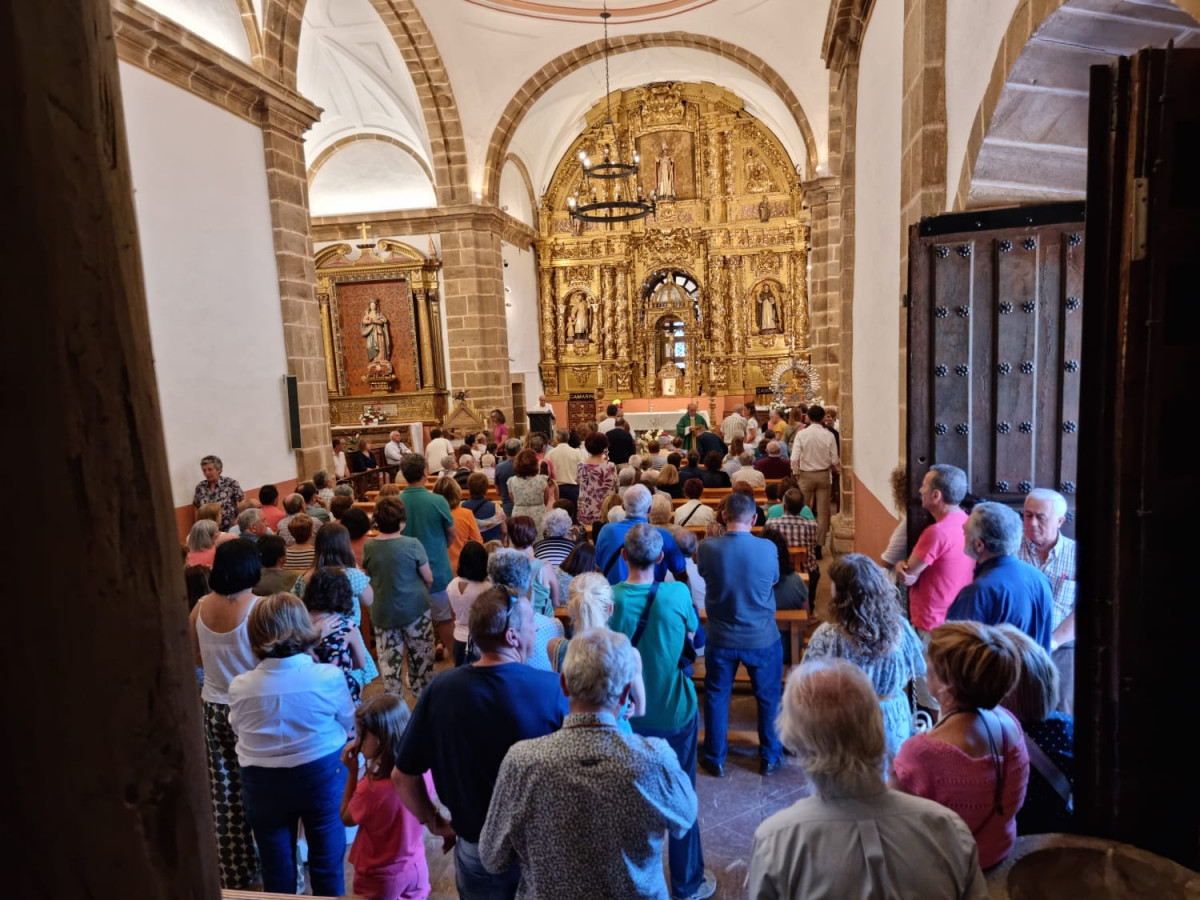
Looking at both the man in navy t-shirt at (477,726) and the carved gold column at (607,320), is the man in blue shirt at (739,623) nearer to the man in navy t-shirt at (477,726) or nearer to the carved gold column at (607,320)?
the man in navy t-shirt at (477,726)

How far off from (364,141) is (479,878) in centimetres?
1622

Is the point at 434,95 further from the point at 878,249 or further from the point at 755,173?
the point at 878,249

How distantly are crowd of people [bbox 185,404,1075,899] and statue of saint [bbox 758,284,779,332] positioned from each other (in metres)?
15.8

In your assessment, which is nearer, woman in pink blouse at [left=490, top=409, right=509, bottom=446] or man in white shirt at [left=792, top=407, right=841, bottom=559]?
man in white shirt at [left=792, top=407, right=841, bottom=559]

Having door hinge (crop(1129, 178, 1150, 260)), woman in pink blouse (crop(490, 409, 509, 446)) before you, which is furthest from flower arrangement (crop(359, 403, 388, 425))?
door hinge (crop(1129, 178, 1150, 260))

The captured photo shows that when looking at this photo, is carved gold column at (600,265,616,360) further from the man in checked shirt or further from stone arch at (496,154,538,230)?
the man in checked shirt

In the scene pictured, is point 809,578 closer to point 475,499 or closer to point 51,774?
point 475,499

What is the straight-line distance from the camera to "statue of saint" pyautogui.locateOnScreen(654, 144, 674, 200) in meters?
19.3

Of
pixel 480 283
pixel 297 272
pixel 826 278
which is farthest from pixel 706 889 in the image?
pixel 480 283

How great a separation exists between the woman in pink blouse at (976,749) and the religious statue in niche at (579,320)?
19.0m

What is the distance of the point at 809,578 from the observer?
5621 millimetres

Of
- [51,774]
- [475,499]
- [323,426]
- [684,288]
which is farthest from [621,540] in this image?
[684,288]

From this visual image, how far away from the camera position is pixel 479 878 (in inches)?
86.3

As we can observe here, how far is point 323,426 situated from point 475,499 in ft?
13.9
